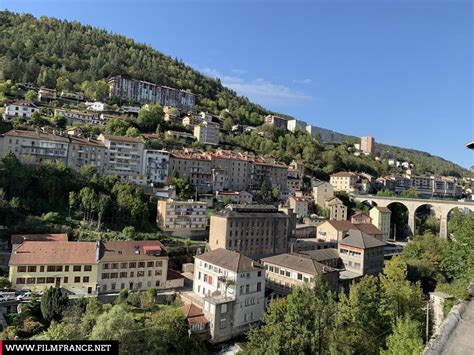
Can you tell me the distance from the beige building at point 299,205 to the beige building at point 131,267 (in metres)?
34.9

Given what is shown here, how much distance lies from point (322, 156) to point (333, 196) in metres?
26.0

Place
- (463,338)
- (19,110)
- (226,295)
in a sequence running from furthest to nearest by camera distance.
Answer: (19,110) < (226,295) < (463,338)

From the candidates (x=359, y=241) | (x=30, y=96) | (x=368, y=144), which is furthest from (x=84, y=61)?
(x=368, y=144)

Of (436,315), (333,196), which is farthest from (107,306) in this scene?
(333,196)

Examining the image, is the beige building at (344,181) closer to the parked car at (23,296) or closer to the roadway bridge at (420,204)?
the roadway bridge at (420,204)

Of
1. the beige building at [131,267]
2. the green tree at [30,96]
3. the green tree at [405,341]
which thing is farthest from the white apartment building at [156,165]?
the green tree at [405,341]

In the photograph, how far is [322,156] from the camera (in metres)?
97.7

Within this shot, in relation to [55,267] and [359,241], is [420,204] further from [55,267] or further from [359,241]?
[55,267]

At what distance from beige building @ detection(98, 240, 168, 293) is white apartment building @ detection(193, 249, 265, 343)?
12.4ft

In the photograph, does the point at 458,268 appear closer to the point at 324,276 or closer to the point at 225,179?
the point at 324,276

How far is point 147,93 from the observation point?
104 metres

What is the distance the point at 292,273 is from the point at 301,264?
1241 millimetres

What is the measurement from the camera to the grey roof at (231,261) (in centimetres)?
3067

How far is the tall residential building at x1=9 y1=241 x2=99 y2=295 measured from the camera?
29516 millimetres
